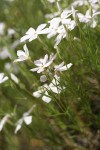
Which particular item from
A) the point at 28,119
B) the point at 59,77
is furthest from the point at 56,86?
the point at 28,119

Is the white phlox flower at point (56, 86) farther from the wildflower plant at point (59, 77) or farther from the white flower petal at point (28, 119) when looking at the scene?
the white flower petal at point (28, 119)

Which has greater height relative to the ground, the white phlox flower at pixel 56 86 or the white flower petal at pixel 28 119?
the white flower petal at pixel 28 119

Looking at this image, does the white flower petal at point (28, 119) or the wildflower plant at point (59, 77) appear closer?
the wildflower plant at point (59, 77)

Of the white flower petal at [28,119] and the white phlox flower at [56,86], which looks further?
the white flower petal at [28,119]

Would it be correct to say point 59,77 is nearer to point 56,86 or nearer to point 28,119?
point 56,86

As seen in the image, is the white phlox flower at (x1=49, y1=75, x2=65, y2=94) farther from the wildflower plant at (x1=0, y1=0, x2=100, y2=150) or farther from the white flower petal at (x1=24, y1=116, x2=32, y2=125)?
the white flower petal at (x1=24, y1=116, x2=32, y2=125)

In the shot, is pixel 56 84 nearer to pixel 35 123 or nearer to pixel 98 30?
pixel 98 30

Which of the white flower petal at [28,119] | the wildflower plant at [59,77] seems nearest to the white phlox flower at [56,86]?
the wildflower plant at [59,77]

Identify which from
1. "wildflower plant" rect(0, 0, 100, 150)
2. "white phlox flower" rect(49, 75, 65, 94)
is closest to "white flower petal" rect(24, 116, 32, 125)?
"wildflower plant" rect(0, 0, 100, 150)

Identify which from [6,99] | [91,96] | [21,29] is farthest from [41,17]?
[91,96]
